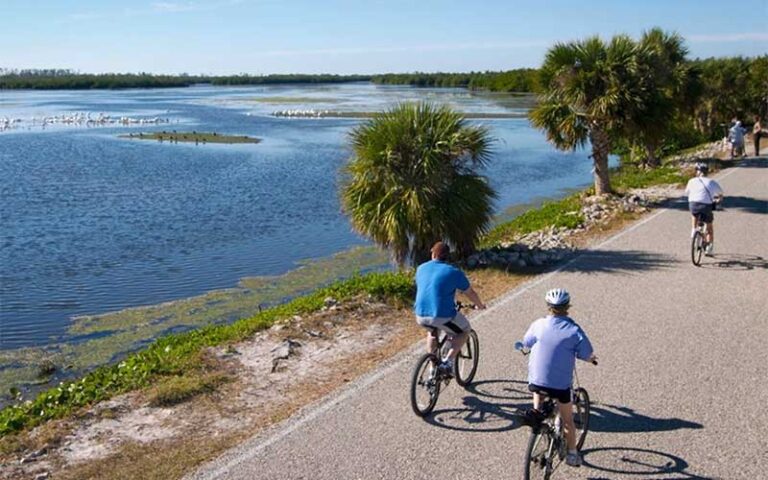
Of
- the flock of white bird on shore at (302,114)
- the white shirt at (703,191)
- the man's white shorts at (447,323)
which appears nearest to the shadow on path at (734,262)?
the white shirt at (703,191)

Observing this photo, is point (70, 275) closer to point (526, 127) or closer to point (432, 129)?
point (432, 129)

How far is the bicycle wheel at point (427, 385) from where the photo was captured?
7844 mm

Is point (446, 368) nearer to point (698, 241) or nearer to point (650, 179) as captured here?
point (698, 241)

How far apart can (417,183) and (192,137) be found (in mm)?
41875

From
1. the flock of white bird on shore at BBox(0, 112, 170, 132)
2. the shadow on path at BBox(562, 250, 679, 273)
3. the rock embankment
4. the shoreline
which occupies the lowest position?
the shoreline

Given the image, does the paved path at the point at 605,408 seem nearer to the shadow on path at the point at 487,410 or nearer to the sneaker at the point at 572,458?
the shadow on path at the point at 487,410

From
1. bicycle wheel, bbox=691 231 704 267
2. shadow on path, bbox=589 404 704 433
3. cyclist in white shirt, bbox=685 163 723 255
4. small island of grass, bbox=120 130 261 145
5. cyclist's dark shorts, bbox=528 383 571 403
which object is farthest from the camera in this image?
small island of grass, bbox=120 130 261 145

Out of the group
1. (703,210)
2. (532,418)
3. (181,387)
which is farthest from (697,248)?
(181,387)

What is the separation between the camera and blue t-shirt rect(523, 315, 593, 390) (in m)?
6.25

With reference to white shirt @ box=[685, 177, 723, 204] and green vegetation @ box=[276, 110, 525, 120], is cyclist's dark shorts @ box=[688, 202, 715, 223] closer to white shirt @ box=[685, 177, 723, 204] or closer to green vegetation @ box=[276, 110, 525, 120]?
white shirt @ box=[685, 177, 723, 204]

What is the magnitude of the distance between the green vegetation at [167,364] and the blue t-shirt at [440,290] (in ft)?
9.38

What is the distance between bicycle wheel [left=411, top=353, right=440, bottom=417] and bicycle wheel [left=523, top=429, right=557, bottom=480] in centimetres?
165

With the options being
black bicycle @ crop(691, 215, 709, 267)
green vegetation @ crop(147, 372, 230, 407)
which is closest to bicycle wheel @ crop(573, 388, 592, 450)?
green vegetation @ crop(147, 372, 230, 407)

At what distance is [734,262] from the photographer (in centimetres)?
1472
